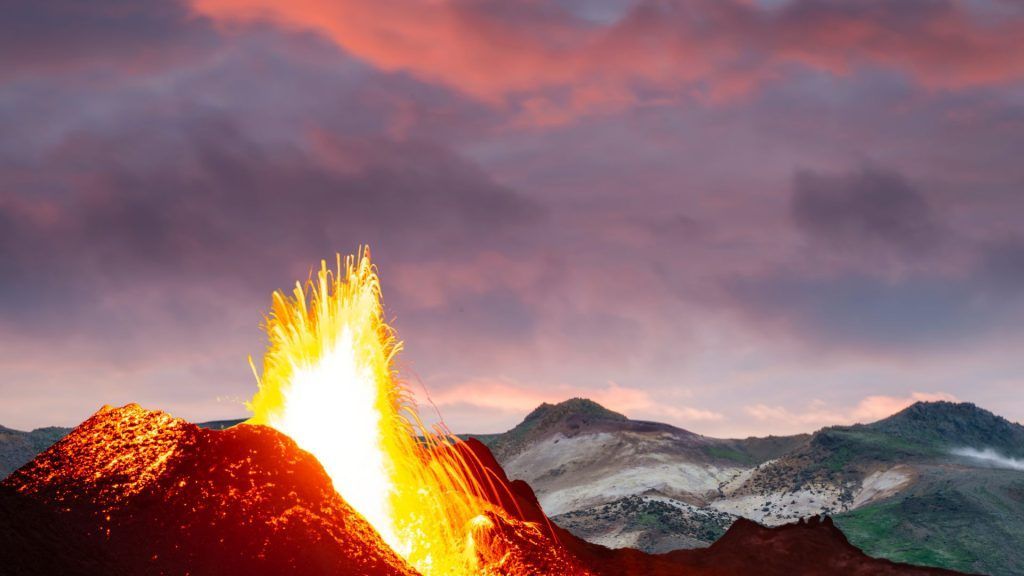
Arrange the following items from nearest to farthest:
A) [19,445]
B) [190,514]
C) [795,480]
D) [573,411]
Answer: [190,514] < [795,480] < [19,445] < [573,411]

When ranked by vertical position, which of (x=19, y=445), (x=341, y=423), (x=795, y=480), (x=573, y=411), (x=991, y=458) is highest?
(x=573, y=411)

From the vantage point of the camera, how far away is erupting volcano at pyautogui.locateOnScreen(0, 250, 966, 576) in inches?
502

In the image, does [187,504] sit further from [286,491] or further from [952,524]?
[952,524]

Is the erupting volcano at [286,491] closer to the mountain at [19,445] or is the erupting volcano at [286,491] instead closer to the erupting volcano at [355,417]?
the erupting volcano at [355,417]

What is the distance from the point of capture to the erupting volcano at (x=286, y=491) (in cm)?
1274

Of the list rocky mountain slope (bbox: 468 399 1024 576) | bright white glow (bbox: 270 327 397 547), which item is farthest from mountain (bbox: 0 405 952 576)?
rocky mountain slope (bbox: 468 399 1024 576)

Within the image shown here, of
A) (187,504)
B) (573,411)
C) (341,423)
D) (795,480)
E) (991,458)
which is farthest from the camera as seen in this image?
(573,411)

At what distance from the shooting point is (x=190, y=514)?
13375mm

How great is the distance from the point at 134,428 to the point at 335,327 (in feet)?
12.4

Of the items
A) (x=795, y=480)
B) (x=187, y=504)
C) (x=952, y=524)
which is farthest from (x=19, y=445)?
(x=187, y=504)

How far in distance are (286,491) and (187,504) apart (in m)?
1.50

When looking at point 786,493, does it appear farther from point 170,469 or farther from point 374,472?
point 170,469

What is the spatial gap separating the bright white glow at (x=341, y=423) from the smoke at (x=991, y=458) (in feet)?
200

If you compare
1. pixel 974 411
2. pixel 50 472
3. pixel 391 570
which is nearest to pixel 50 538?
pixel 50 472
